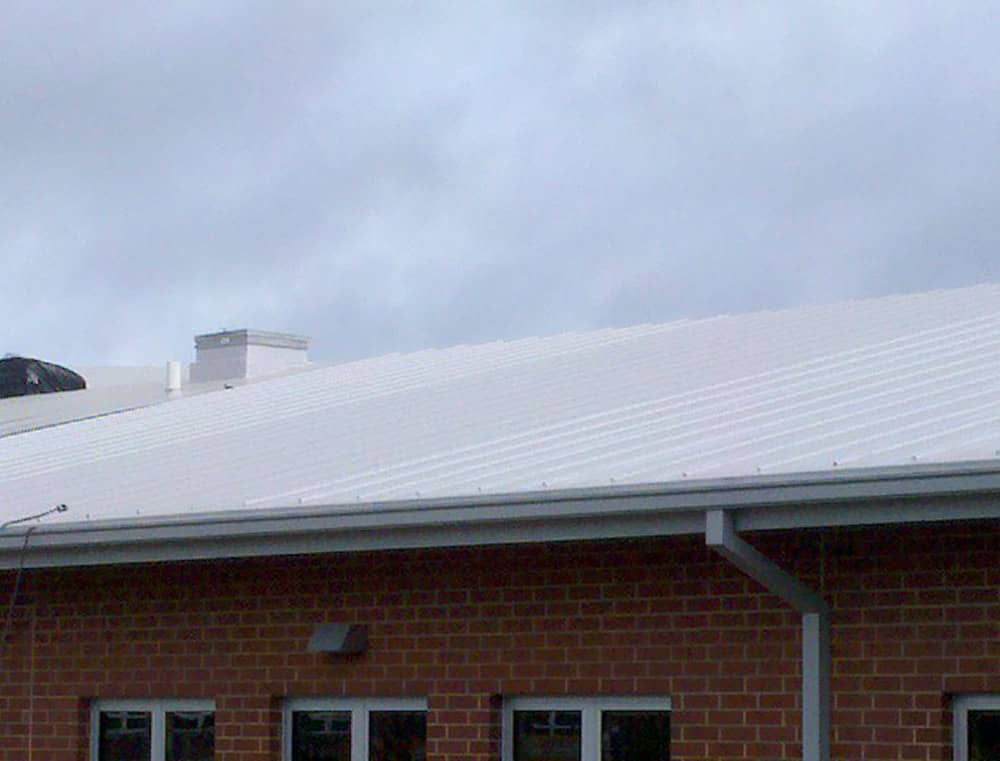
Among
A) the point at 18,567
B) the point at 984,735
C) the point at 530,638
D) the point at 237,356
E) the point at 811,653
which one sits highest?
the point at 237,356

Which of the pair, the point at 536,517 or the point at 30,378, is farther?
the point at 30,378

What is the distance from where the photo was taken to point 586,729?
36.9ft

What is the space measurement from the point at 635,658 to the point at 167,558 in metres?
2.69

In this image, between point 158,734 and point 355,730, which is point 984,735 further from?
point 158,734

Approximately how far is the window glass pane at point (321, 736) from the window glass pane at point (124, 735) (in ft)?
3.75

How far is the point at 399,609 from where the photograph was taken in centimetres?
1199

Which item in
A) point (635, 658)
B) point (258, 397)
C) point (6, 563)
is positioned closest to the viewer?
point (635, 658)

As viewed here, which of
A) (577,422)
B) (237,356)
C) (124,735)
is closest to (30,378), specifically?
(237,356)

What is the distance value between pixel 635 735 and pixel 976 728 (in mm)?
1943

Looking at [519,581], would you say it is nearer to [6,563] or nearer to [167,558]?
[167,558]

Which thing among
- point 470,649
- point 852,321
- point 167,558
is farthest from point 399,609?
point 852,321

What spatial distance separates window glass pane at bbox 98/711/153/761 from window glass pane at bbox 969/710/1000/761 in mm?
5457

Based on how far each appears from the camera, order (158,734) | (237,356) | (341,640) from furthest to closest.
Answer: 1. (237,356)
2. (158,734)
3. (341,640)

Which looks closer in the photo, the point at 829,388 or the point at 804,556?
the point at 804,556
